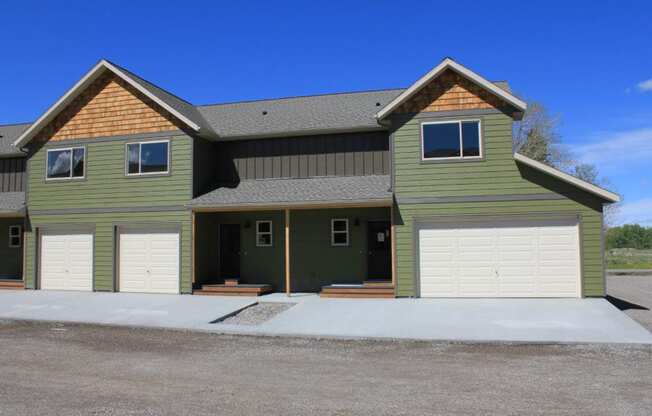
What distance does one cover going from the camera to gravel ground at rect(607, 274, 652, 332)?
475 inches

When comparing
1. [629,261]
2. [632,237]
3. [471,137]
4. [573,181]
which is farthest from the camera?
[632,237]

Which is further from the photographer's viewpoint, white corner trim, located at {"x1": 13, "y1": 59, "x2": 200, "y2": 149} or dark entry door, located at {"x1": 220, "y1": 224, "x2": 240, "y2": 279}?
dark entry door, located at {"x1": 220, "y1": 224, "x2": 240, "y2": 279}

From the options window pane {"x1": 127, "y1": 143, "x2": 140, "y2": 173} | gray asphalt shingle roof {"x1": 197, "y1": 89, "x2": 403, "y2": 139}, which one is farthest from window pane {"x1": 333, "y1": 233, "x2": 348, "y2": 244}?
window pane {"x1": 127, "y1": 143, "x2": 140, "y2": 173}

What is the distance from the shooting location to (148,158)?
16.6 meters

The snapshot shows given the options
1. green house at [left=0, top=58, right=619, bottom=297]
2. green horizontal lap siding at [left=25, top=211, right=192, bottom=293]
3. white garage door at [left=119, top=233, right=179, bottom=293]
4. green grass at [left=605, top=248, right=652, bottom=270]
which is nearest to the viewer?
green house at [left=0, top=58, right=619, bottom=297]

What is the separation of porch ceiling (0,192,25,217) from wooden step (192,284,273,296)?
705 centimetres

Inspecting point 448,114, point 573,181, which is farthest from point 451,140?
point 573,181

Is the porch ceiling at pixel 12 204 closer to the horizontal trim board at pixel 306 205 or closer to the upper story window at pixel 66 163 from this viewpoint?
the upper story window at pixel 66 163

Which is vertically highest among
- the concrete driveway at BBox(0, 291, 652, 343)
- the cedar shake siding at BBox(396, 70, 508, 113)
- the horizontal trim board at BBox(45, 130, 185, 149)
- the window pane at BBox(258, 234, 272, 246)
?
the cedar shake siding at BBox(396, 70, 508, 113)

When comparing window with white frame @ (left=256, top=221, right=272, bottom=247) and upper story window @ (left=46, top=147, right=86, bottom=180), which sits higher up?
upper story window @ (left=46, top=147, right=86, bottom=180)

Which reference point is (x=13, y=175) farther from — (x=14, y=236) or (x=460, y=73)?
(x=460, y=73)

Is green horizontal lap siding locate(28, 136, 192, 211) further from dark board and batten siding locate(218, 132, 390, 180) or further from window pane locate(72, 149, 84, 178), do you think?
dark board and batten siding locate(218, 132, 390, 180)

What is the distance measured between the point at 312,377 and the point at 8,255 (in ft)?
56.5

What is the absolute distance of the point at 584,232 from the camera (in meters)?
13.6
